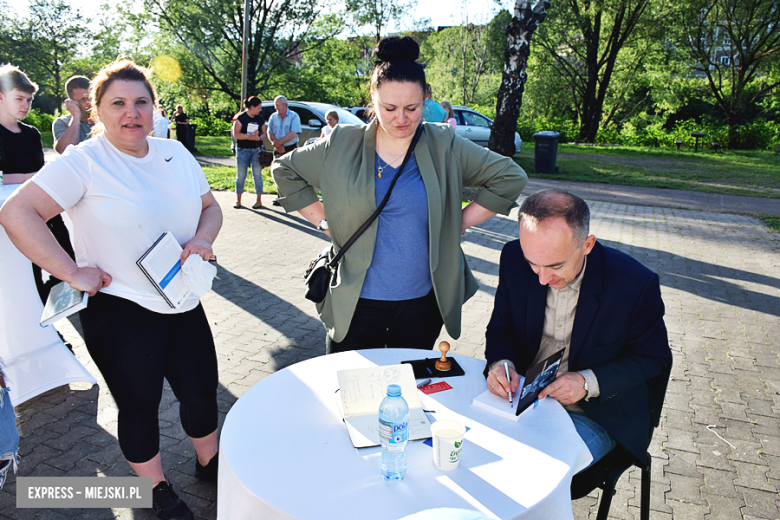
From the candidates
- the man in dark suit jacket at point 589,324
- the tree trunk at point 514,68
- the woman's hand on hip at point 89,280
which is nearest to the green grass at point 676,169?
the tree trunk at point 514,68

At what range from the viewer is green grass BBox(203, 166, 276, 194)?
36.8ft

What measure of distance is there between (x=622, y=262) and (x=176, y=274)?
1879mm

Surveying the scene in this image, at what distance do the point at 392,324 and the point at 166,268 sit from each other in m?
1.08

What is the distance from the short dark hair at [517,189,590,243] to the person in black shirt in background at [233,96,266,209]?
25.0 feet

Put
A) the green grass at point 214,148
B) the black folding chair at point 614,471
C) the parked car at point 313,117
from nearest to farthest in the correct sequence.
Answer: the black folding chair at point 614,471 → the parked car at point 313,117 → the green grass at point 214,148

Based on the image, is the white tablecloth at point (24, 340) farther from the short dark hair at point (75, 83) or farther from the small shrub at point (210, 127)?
the small shrub at point (210, 127)

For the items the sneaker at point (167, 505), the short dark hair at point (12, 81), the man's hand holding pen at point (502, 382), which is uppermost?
the short dark hair at point (12, 81)

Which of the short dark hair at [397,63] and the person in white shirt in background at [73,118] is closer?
the short dark hair at [397,63]

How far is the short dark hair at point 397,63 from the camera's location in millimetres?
2264

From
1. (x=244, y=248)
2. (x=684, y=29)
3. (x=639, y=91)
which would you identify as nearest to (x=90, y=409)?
(x=244, y=248)

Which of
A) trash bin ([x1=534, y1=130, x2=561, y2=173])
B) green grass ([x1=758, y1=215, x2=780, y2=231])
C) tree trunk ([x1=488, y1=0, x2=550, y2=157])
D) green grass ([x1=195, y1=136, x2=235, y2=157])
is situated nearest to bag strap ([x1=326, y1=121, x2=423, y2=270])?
green grass ([x1=758, y1=215, x2=780, y2=231])

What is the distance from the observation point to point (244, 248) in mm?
7121

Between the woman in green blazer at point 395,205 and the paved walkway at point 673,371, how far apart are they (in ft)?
3.73

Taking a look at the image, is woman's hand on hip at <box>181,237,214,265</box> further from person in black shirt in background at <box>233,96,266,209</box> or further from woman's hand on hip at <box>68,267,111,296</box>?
person in black shirt in background at <box>233,96,266,209</box>
